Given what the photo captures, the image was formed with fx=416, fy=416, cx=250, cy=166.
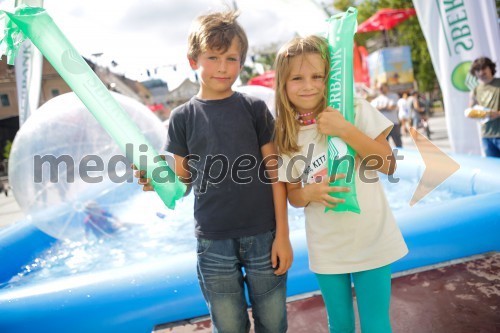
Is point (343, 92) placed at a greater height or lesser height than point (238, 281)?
greater

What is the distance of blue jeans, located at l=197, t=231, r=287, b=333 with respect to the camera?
58.8 inches

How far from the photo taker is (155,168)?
1446 mm

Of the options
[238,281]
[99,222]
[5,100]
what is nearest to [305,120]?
[238,281]

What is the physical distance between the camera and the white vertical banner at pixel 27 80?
19.6 ft

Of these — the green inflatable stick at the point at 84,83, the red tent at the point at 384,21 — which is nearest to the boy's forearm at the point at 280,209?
the green inflatable stick at the point at 84,83

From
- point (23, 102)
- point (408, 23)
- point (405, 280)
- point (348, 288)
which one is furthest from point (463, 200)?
point (408, 23)

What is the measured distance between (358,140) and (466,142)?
4291mm

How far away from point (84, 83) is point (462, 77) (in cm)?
473

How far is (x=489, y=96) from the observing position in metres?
4.10

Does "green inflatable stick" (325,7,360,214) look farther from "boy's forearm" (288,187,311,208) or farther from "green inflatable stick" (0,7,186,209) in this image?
"green inflatable stick" (0,7,186,209)

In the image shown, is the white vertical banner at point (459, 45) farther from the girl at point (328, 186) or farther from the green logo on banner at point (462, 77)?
the girl at point (328, 186)

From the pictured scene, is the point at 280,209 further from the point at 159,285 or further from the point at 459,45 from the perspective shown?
the point at 459,45

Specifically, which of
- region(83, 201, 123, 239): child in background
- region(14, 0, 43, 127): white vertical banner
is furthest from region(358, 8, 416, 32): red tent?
region(83, 201, 123, 239): child in background

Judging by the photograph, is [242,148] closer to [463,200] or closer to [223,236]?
[223,236]
